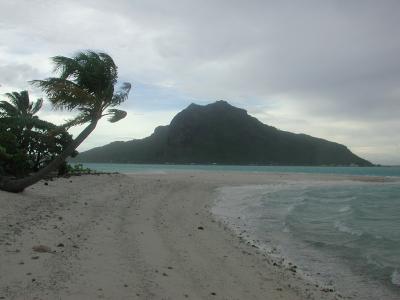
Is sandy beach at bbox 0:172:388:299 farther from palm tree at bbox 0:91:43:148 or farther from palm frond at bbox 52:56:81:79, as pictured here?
palm tree at bbox 0:91:43:148

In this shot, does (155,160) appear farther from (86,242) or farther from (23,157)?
(86,242)

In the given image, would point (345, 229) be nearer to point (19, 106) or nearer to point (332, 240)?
point (332, 240)

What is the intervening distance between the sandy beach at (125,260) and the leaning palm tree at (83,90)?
146 inches

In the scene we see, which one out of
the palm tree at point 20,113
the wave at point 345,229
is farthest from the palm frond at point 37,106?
the wave at point 345,229

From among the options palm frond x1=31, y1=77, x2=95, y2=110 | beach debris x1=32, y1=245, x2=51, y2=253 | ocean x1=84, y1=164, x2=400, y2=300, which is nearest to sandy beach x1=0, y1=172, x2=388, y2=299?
beach debris x1=32, y1=245, x2=51, y2=253

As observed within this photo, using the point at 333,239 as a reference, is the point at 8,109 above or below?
above

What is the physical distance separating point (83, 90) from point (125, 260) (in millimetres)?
9529

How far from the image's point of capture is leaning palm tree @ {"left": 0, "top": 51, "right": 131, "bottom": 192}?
15406 mm

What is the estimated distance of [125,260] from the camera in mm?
7422

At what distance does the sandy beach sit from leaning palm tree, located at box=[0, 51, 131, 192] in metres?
3.70

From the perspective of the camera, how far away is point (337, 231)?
47.1ft

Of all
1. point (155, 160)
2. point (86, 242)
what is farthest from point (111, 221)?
point (155, 160)

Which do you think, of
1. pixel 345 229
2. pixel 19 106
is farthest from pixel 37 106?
pixel 345 229

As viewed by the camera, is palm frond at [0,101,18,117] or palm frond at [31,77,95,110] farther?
palm frond at [0,101,18,117]
